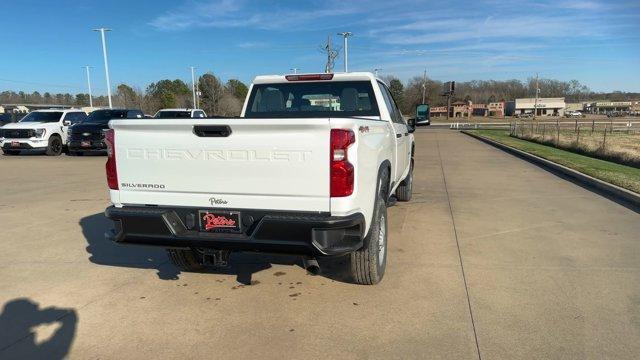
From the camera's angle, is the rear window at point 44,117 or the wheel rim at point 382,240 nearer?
the wheel rim at point 382,240

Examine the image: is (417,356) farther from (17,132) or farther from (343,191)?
(17,132)

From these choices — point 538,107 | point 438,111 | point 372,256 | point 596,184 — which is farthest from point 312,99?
point 538,107

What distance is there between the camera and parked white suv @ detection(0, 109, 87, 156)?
18.1 meters

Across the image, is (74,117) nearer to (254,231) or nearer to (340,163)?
(254,231)

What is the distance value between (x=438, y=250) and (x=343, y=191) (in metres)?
2.66

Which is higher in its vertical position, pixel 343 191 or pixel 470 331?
pixel 343 191

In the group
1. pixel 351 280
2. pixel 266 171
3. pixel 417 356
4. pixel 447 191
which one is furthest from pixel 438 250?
pixel 447 191

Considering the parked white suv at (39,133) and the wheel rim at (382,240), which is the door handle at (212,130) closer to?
the wheel rim at (382,240)

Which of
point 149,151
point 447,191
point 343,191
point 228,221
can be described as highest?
point 149,151

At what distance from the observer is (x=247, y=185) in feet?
11.5

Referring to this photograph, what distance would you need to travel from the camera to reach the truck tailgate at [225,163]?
3.35m

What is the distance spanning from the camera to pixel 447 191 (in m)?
9.73

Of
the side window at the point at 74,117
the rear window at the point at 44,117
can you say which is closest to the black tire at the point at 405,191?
the side window at the point at 74,117

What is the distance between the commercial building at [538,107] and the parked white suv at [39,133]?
13103 centimetres
